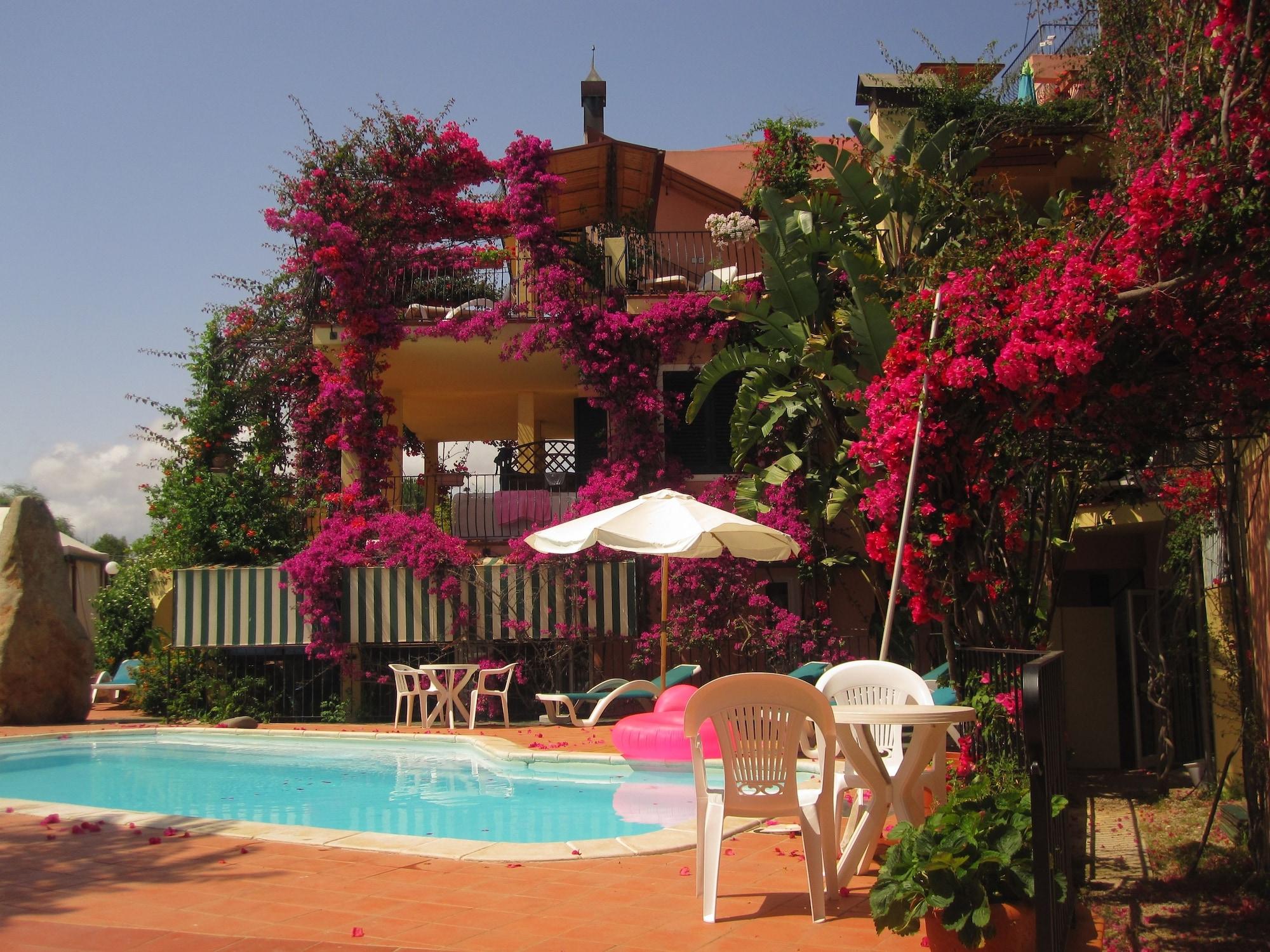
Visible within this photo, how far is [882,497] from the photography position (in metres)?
5.80

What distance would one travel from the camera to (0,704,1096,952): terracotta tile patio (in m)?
4.47

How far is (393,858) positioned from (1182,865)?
4.17 m

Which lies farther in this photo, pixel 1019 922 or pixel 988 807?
pixel 988 807

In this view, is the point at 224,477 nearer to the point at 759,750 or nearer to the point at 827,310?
the point at 827,310

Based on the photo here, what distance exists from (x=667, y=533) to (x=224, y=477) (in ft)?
28.9

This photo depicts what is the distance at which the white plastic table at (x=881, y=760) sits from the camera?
15.7 feet

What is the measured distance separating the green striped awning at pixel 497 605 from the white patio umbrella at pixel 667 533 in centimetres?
274

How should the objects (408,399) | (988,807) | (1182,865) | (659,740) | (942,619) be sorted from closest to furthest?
(988,807)
(1182,865)
(942,619)
(659,740)
(408,399)

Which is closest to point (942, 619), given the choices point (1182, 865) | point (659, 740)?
point (1182, 865)

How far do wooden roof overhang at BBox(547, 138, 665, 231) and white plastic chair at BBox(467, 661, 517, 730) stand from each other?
7328 millimetres

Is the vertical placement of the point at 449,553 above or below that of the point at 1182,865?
above

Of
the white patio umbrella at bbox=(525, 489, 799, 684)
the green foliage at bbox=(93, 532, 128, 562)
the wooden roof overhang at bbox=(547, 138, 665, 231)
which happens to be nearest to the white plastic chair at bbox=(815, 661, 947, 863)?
the white patio umbrella at bbox=(525, 489, 799, 684)

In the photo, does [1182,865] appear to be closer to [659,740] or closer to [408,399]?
[659,740]

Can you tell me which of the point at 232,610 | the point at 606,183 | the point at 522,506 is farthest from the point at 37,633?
the point at 606,183
